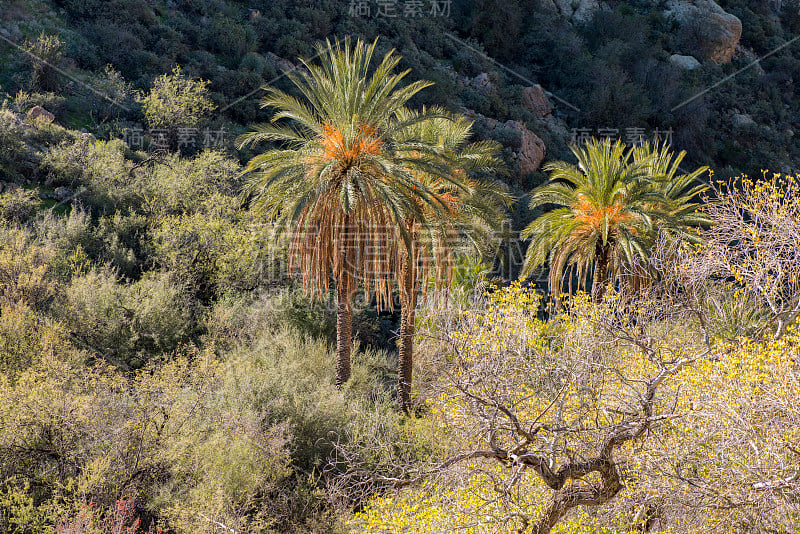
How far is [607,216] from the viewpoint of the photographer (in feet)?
47.8

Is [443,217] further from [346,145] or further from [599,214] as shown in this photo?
[599,214]

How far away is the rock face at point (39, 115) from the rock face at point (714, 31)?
43.7m

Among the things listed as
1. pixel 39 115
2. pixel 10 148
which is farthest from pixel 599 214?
pixel 39 115

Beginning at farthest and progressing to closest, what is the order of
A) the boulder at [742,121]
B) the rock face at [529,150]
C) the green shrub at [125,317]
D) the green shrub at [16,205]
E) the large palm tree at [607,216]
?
the boulder at [742,121] → the rock face at [529,150] → the green shrub at [16,205] → the green shrub at [125,317] → the large palm tree at [607,216]

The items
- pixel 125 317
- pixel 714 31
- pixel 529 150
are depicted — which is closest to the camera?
pixel 125 317

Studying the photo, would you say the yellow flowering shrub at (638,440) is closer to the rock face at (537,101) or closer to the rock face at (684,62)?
the rock face at (537,101)

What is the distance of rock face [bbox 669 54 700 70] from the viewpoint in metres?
42.3

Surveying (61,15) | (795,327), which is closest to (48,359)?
(795,327)

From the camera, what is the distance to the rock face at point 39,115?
22745mm

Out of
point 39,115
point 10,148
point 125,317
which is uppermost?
point 39,115

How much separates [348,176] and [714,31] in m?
42.9

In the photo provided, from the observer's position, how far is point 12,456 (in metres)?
10.2

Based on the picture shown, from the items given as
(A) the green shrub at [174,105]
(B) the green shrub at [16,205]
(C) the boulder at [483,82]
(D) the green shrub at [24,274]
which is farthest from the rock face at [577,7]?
(D) the green shrub at [24,274]

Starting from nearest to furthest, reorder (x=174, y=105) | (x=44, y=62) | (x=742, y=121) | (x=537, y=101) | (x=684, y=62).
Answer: (x=44, y=62) → (x=174, y=105) → (x=537, y=101) → (x=742, y=121) → (x=684, y=62)
